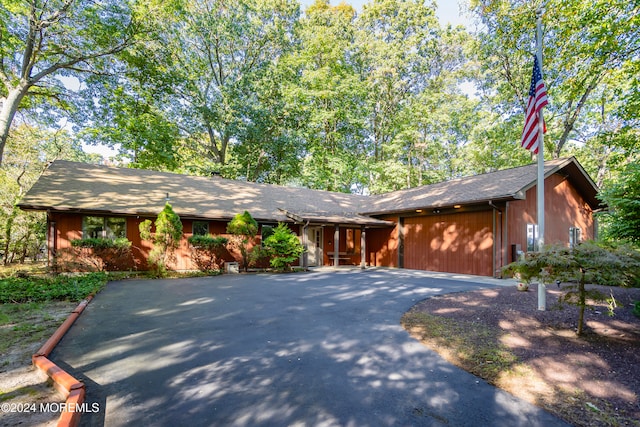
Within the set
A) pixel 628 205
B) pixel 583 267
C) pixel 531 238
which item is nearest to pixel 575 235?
pixel 531 238

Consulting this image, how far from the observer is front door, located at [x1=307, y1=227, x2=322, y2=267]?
1645 cm

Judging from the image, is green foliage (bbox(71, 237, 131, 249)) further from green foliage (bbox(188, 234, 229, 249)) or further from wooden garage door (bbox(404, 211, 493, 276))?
wooden garage door (bbox(404, 211, 493, 276))

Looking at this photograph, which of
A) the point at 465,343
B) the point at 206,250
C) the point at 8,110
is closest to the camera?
the point at 465,343

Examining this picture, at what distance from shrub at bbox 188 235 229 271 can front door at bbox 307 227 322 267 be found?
476 centimetres

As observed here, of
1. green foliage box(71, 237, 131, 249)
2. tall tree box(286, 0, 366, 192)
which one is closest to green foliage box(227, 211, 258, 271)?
green foliage box(71, 237, 131, 249)

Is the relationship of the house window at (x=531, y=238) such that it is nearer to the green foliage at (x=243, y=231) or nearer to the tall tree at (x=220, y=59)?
the green foliage at (x=243, y=231)

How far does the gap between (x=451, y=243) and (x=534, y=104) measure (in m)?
7.33

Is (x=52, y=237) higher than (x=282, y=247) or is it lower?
higher

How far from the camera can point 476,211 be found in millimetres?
12117

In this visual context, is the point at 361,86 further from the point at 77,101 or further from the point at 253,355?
the point at 253,355

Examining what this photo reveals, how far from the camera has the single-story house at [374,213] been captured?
11363mm

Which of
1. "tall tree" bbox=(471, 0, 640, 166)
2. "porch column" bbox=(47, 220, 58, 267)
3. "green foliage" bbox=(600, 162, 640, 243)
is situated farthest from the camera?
"porch column" bbox=(47, 220, 58, 267)

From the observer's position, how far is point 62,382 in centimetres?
291

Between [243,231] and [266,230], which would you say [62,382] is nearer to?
[243,231]
